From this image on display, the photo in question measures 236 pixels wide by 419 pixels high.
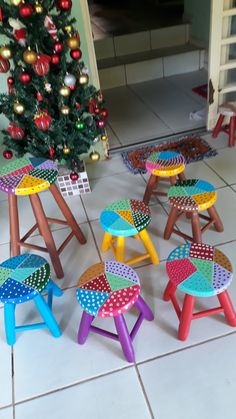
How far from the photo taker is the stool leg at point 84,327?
127cm

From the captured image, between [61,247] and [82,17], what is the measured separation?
51.7 inches

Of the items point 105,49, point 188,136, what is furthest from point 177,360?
point 105,49

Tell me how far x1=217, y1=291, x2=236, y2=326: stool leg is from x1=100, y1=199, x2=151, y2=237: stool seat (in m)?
0.41

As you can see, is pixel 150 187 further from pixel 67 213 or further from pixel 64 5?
pixel 64 5

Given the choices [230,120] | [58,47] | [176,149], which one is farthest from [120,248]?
[230,120]

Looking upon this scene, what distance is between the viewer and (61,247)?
1.71 metres

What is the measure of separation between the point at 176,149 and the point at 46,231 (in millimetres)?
1286

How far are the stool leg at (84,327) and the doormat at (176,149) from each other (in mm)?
1265

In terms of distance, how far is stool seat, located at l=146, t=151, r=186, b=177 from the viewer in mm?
1768

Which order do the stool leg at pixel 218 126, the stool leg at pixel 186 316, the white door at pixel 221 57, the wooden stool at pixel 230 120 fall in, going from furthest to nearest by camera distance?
the stool leg at pixel 218 126, the wooden stool at pixel 230 120, the white door at pixel 221 57, the stool leg at pixel 186 316

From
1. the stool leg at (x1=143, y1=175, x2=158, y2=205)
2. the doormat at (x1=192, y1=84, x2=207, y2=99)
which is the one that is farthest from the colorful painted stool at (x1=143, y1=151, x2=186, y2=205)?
the doormat at (x1=192, y1=84, x2=207, y2=99)

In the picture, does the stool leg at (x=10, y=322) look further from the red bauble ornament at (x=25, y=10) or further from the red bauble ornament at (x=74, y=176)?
the red bauble ornament at (x=25, y=10)

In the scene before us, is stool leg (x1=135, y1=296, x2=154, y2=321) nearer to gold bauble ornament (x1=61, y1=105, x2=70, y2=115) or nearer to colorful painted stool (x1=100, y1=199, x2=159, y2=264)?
colorful painted stool (x1=100, y1=199, x2=159, y2=264)

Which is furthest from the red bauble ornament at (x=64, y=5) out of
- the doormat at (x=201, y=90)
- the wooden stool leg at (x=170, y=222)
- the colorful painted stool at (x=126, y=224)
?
the doormat at (x=201, y=90)
